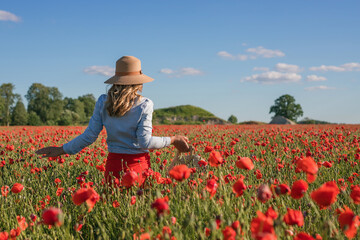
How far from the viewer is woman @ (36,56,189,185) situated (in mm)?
3270

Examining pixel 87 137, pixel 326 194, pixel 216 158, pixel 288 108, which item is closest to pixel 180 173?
pixel 216 158

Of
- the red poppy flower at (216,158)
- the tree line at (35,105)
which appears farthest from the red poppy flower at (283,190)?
the tree line at (35,105)

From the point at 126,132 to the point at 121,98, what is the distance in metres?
0.38

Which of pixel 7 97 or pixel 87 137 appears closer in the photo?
pixel 87 137

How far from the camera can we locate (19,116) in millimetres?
62688

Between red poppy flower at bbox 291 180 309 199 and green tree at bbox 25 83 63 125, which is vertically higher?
green tree at bbox 25 83 63 125

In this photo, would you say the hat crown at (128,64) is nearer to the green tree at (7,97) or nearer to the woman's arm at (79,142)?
the woman's arm at (79,142)

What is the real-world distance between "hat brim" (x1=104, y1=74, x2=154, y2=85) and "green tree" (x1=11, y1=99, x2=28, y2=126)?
65.2m

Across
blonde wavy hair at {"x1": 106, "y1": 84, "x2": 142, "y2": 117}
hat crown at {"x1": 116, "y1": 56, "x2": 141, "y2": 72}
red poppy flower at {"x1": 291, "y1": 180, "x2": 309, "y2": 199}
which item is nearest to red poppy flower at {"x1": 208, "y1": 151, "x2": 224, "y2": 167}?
red poppy flower at {"x1": 291, "y1": 180, "x2": 309, "y2": 199}

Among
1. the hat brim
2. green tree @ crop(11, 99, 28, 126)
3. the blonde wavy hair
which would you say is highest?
the hat brim

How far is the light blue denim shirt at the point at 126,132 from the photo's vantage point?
3.27 m

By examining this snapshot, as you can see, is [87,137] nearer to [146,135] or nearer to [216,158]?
[146,135]

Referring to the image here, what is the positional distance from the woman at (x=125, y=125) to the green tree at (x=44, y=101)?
224ft

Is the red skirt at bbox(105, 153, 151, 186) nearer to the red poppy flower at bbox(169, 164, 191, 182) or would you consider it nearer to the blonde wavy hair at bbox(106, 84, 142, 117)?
the blonde wavy hair at bbox(106, 84, 142, 117)
